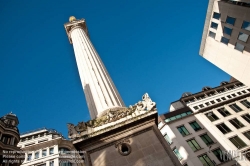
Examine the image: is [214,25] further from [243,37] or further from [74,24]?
[74,24]

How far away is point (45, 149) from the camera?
4759cm

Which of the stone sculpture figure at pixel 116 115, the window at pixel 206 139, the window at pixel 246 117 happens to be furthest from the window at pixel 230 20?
the window at pixel 246 117

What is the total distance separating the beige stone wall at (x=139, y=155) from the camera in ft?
37.6

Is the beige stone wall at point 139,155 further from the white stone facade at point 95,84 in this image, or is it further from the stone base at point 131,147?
the white stone facade at point 95,84

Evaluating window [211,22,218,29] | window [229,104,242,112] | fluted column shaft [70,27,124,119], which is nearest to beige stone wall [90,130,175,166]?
fluted column shaft [70,27,124,119]

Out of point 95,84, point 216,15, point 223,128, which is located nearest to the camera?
point 95,84

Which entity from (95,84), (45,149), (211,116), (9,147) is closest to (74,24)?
(95,84)

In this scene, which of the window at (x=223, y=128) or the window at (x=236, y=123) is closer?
the window at (x=223, y=128)

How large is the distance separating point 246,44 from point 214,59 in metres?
10.3

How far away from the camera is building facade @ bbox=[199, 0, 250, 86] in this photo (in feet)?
102

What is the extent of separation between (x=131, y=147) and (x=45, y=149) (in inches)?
1677

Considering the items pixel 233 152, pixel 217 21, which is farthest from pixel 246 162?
pixel 217 21

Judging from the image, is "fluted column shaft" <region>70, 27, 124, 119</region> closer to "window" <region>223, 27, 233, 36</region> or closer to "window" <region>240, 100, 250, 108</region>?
"window" <region>223, 27, 233, 36</region>

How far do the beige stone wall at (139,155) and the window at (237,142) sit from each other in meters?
41.7
